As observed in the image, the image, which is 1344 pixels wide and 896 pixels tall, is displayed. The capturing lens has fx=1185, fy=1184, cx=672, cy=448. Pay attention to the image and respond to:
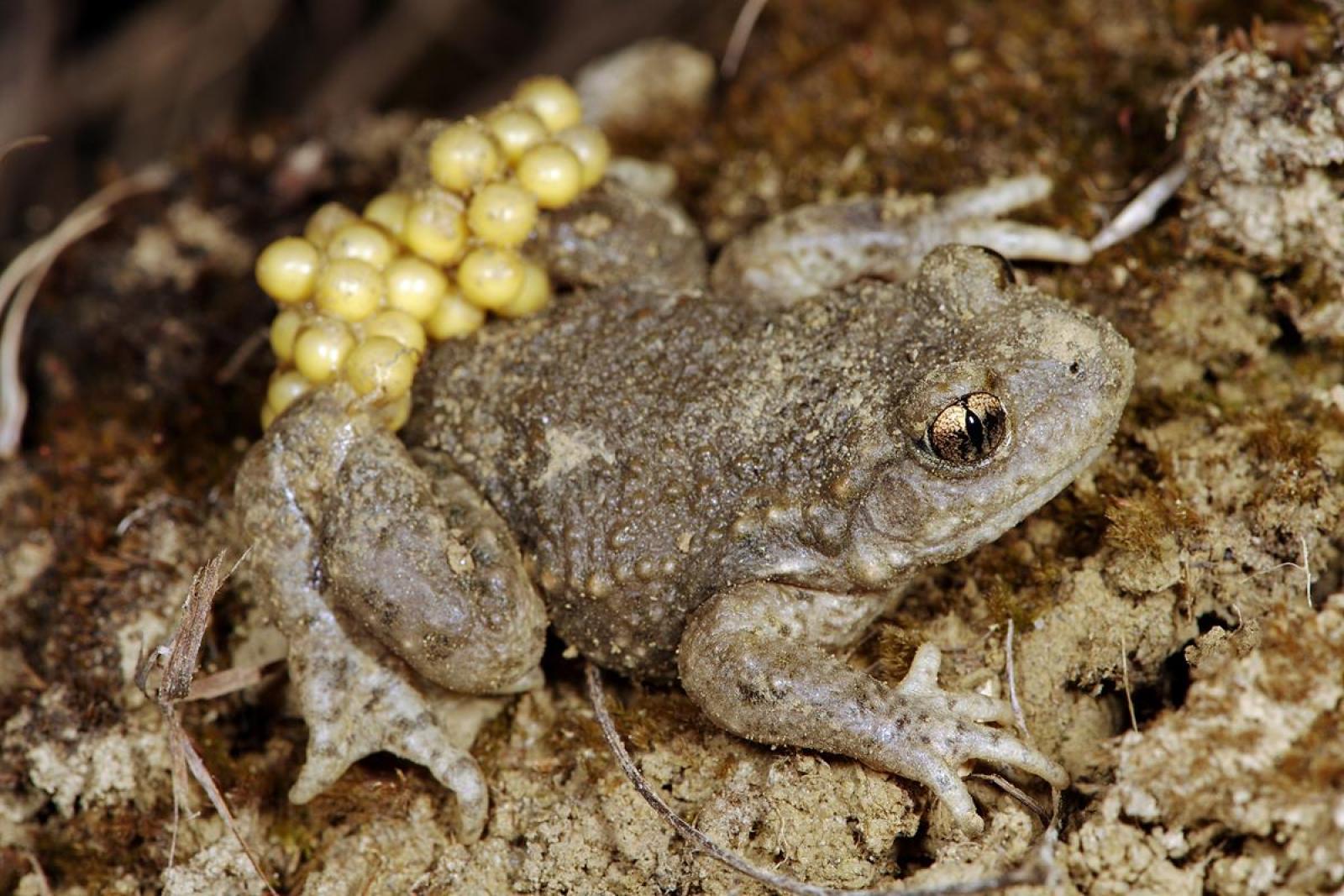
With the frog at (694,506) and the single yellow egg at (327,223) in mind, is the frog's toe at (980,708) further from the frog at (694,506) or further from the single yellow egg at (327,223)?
the single yellow egg at (327,223)

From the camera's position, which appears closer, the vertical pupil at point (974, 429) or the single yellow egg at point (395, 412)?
the vertical pupil at point (974, 429)

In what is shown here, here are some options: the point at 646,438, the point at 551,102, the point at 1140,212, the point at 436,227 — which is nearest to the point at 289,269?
the point at 436,227

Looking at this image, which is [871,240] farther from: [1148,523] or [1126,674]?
[1126,674]

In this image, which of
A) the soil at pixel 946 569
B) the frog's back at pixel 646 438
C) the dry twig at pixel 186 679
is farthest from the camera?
the frog's back at pixel 646 438

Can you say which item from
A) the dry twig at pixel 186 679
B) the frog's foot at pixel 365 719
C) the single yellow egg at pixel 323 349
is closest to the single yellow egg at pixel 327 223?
the single yellow egg at pixel 323 349

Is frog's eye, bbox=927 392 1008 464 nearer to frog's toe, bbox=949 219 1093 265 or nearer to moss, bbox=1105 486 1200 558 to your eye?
moss, bbox=1105 486 1200 558

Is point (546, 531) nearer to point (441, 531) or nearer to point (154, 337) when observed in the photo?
point (441, 531)

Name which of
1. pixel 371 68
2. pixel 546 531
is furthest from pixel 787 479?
pixel 371 68
